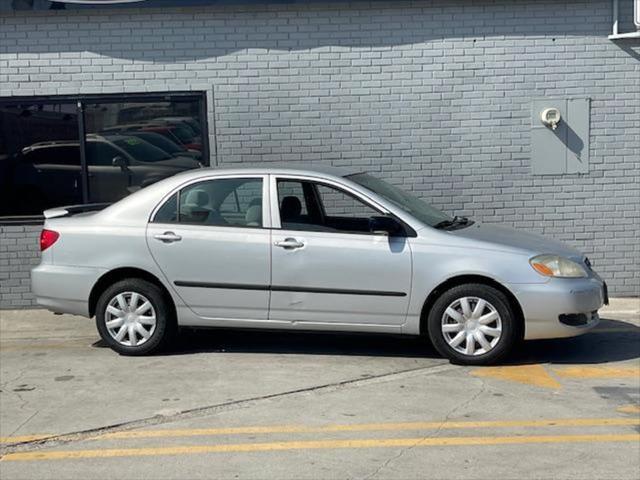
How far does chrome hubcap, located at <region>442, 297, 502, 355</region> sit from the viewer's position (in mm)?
7305

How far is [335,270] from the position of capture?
7418mm

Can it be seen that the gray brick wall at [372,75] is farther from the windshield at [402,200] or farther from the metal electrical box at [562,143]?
the windshield at [402,200]

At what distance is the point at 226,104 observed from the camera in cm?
989

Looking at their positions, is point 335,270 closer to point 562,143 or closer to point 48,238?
point 48,238

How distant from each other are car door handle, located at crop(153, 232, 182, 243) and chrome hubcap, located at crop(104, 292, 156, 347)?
510mm

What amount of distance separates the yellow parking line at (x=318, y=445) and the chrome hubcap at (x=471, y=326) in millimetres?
1567

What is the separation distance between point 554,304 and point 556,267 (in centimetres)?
31

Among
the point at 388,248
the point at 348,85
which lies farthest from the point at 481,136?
the point at 388,248

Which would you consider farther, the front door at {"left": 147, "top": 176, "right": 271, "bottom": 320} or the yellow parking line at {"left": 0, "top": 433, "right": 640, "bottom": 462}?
the front door at {"left": 147, "top": 176, "right": 271, "bottom": 320}

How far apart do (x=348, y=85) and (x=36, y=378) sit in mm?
4456

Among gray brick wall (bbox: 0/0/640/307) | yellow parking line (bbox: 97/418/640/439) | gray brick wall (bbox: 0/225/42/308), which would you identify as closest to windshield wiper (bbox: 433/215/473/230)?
gray brick wall (bbox: 0/0/640/307)

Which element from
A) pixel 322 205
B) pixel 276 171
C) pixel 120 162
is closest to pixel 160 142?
pixel 120 162

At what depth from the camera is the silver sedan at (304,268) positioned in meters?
7.32

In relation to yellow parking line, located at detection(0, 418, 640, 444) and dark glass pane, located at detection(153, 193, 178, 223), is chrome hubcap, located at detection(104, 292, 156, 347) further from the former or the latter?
yellow parking line, located at detection(0, 418, 640, 444)
